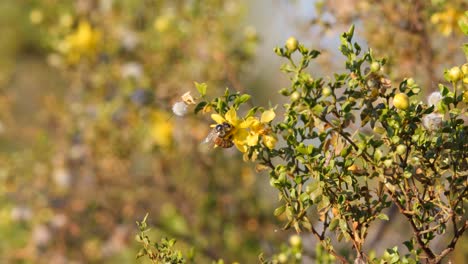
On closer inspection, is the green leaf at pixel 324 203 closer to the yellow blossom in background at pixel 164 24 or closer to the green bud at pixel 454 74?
the green bud at pixel 454 74

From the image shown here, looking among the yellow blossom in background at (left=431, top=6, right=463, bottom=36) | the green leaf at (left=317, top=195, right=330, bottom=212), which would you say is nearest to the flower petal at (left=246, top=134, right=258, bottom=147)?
the green leaf at (left=317, top=195, right=330, bottom=212)

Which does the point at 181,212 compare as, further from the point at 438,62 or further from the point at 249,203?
the point at 438,62

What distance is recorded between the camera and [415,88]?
3.01 ft

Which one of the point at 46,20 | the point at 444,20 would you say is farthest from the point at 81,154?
the point at 444,20

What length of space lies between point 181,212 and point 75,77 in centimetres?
66

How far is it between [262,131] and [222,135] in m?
0.06

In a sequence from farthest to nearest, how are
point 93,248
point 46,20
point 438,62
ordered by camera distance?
point 46,20
point 93,248
point 438,62

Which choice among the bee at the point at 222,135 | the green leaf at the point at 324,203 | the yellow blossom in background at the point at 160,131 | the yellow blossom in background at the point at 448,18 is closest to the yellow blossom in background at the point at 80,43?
the yellow blossom in background at the point at 160,131

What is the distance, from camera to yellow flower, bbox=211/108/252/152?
0.95 meters

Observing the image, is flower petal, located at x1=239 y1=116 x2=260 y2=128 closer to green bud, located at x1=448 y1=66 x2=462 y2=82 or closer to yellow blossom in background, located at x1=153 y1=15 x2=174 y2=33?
green bud, located at x1=448 y1=66 x2=462 y2=82

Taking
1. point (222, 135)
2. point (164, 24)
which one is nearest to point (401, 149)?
point (222, 135)

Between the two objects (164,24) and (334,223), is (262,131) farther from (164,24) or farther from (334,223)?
(164,24)

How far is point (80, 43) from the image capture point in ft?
7.81

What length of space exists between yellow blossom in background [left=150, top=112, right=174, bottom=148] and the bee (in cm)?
133
